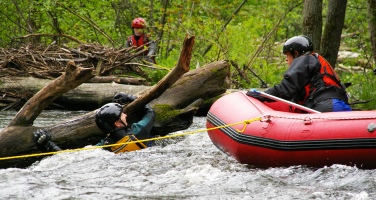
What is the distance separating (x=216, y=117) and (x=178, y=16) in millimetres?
9219

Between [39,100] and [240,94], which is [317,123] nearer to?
[240,94]

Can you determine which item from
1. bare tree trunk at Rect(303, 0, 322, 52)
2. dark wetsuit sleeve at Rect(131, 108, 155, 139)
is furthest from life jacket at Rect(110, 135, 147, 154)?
bare tree trunk at Rect(303, 0, 322, 52)

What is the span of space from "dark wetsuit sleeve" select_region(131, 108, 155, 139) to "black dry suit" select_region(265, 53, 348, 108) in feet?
5.07

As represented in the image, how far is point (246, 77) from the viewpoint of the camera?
13.3 metres

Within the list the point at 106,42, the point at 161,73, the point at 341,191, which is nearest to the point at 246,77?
the point at 161,73

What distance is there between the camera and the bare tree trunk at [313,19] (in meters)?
10.9

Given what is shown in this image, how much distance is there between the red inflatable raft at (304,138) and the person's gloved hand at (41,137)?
1992mm

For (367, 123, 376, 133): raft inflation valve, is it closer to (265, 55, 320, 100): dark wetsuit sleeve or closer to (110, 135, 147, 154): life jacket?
(265, 55, 320, 100): dark wetsuit sleeve

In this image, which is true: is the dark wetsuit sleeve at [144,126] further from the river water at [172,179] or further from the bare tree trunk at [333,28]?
the bare tree trunk at [333,28]

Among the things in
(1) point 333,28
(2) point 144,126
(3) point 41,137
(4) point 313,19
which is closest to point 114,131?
(2) point 144,126

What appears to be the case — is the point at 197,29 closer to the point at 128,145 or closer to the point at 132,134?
the point at 132,134

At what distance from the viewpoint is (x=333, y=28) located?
36.8ft

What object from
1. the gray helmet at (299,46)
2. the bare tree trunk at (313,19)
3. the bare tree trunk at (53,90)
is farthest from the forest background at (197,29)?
the bare tree trunk at (53,90)

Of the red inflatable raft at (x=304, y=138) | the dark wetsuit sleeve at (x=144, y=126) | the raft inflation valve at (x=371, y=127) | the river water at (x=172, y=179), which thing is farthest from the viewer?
the dark wetsuit sleeve at (x=144, y=126)
